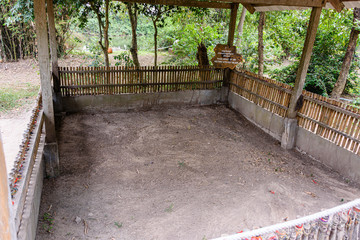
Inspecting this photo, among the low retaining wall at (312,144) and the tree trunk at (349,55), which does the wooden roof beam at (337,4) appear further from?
the low retaining wall at (312,144)

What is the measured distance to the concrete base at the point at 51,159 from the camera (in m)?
5.05

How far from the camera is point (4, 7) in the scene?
12445 millimetres

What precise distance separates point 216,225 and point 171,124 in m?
4.19

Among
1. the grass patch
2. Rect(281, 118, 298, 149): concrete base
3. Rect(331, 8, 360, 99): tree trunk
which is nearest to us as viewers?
Rect(281, 118, 298, 149): concrete base

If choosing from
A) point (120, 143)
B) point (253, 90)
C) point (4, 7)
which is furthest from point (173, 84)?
point (4, 7)

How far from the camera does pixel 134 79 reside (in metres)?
8.71

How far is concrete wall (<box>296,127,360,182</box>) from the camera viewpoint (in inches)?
225

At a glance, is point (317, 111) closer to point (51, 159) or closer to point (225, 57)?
point (225, 57)

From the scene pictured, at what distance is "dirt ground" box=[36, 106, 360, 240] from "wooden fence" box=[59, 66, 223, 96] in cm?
95

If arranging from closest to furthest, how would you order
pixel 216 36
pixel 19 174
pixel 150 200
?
pixel 19 174 < pixel 150 200 < pixel 216 36

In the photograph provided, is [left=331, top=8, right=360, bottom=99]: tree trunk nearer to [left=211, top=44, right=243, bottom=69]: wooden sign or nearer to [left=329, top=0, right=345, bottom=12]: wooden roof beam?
[left=329, top=0, right=345, bottom=12]: wooden roof beam

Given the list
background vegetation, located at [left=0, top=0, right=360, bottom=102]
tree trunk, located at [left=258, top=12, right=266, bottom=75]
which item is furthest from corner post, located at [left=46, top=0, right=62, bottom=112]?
tree trunk, located at [left=258, top=12, right=266, bottom=75]

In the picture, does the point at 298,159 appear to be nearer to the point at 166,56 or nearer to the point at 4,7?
the point at 166,56

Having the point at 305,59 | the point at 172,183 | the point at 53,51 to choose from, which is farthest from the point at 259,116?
the point at 53,51
